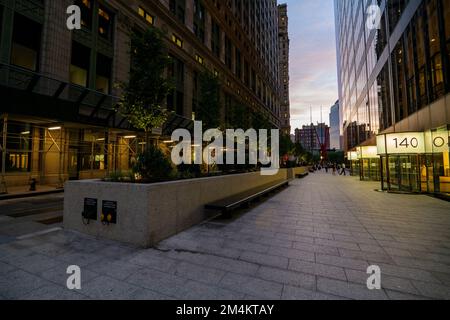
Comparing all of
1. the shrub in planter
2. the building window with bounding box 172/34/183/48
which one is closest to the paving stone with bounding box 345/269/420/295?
the shrub in planter

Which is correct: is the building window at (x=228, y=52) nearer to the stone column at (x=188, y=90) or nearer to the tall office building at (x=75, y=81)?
the tall office building at (x=75, y=81)

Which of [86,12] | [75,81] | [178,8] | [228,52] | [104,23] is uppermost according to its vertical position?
[228,52]

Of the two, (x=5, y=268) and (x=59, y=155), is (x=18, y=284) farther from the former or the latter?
(x=59, y=155)

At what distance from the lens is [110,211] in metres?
5.03

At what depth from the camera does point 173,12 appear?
2530 cm

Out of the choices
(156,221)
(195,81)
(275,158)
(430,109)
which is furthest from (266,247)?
(195,81)

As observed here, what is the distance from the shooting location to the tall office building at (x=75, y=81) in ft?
42.5

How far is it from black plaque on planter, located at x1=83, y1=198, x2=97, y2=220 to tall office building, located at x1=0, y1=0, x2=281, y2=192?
241 inches

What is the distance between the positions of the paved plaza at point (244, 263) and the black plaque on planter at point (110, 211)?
0.50m

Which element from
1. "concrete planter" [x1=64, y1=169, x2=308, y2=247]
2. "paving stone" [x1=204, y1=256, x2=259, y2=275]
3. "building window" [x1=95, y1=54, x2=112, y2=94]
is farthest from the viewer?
"building window" [x1=95, y1=54, x2=112, y2=94]

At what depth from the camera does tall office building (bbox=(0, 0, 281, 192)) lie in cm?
1297

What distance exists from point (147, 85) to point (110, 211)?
4935 mm

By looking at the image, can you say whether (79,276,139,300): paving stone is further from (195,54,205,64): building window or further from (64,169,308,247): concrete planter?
(195,54,205,64): building window

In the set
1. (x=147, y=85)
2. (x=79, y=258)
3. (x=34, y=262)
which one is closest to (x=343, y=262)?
(x=79, y=258)
